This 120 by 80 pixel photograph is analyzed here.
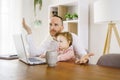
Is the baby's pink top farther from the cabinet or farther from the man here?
the cabinet

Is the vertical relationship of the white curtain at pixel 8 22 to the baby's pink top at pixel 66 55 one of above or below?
above

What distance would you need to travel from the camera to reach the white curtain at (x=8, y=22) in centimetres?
386

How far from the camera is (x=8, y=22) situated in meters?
3.91

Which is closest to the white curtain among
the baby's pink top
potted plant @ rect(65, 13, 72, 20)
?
potted plant @ rect(65, 13, 72, 20)

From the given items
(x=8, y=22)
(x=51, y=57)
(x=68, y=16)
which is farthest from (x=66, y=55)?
(x=8, y=22)

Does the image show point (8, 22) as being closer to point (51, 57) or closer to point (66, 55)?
point (66, 55)

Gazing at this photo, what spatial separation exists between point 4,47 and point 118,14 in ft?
8.12

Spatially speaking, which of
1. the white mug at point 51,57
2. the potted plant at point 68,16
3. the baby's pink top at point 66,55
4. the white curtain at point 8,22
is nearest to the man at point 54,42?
the baby's pink top at point 66,55

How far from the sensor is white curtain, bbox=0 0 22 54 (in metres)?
3.86

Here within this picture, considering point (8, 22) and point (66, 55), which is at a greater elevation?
point (8, 22)

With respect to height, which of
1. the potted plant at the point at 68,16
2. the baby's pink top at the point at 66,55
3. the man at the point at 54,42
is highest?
the potted plant at the point at 68,16

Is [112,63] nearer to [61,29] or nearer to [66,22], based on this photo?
[61,29]

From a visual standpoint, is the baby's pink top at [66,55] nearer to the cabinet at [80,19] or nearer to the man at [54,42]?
the man at [54,42]

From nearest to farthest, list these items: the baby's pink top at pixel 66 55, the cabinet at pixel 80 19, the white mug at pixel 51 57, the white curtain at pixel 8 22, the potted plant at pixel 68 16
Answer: the white mug at pixel 51 57
the baby's pink top at pixel 66 55
the cabinet at pixel 80 19
the potted plant at pixel 68 16
the white curtain at pixel 8 22
